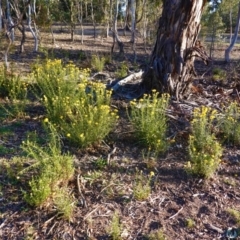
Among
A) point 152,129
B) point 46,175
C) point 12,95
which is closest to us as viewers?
point 46,175

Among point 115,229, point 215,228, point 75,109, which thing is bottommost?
point 215,228

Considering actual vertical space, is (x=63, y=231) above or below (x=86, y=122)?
below

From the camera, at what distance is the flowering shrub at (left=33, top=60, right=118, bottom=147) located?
355 centimetres

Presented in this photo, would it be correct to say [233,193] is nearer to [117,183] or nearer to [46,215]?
[117,183]

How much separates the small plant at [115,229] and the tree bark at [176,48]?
9.19ft

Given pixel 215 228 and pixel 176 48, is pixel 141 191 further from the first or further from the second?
pixel 176 48

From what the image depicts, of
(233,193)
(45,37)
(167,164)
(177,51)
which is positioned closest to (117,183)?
(167,164)

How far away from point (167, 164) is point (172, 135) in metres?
0.62

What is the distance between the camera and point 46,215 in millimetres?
2723

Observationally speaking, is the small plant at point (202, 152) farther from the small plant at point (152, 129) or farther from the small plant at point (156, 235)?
the small plant at point (156, 235)

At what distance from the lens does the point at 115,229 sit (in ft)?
8.25

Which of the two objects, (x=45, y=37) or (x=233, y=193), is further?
(x=45, y=37)

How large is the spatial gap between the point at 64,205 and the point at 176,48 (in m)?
3.16

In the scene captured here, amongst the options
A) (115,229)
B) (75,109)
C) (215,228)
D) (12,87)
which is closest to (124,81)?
(75,109)
